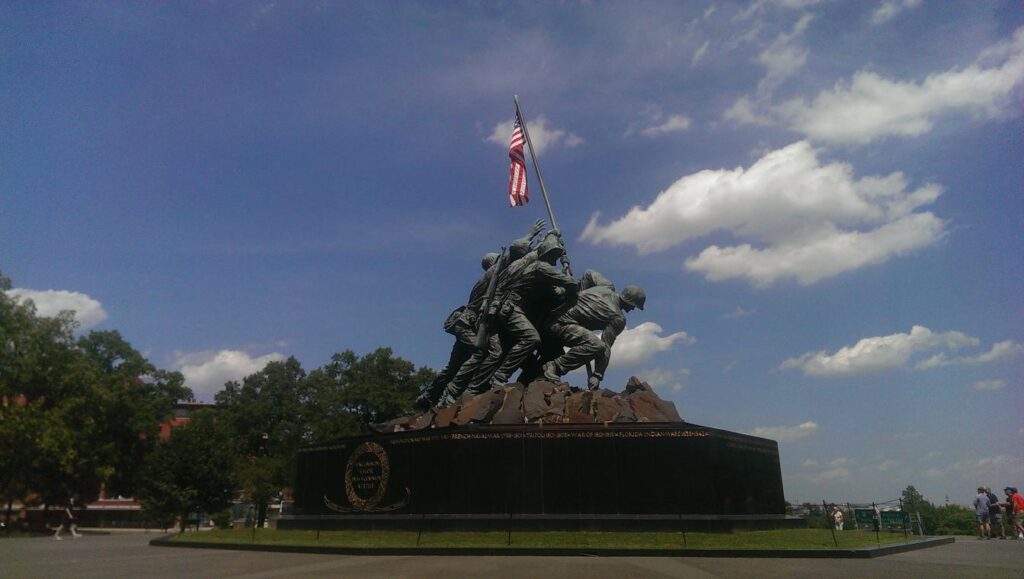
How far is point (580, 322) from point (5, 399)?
95.7 ft

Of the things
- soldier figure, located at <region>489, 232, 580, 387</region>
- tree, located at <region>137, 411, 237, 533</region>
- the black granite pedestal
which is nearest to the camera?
the black granite pedestal

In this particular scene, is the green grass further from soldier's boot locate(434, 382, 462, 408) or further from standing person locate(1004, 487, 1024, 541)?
soldier's boot locate(434, 382, 462, 408)

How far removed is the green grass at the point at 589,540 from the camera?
12055 millimetres

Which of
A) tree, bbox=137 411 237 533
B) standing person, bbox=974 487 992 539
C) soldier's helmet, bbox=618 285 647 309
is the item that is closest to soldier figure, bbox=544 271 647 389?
soldier's helmet, bbox=618 285 647 309

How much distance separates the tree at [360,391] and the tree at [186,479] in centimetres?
1742

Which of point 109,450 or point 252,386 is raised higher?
point 252,386

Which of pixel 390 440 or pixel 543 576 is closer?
pixel 543 576

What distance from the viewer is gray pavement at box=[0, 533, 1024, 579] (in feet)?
30.5

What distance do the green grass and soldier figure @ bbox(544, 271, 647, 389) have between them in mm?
5756

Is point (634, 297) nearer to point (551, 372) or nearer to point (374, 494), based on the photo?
point (551, 372)

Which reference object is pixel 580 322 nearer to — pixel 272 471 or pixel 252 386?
pixel 272 471

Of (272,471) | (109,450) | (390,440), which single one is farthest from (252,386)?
(390,440)

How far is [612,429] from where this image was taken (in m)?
14.9

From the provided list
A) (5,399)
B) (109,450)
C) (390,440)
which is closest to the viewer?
(390,440)
